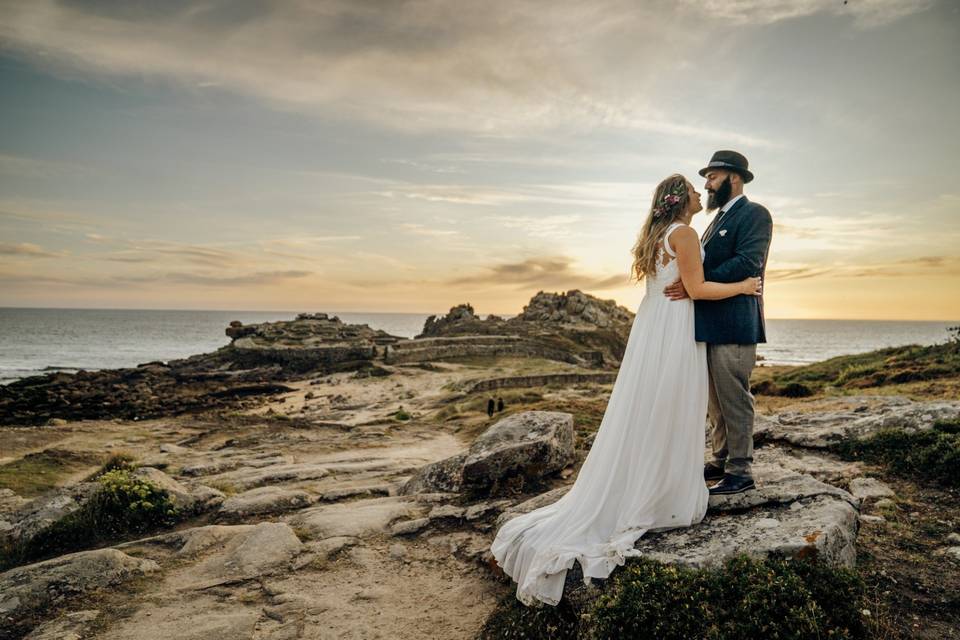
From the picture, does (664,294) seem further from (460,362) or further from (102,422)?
(460,362)

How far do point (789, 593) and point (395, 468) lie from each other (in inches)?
327

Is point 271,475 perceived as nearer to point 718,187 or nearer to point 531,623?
point 531,623

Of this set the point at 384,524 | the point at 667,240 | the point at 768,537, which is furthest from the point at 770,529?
the point at 384,524

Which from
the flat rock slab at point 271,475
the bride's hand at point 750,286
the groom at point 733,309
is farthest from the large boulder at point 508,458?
the bride's hand at point 750,286

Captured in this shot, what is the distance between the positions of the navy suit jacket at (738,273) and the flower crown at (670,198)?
20.3 inches

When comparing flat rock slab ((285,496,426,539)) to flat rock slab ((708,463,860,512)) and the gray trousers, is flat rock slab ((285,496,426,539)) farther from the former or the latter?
the gray trousers

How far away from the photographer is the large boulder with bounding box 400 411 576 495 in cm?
762

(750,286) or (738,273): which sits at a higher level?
(738,273)

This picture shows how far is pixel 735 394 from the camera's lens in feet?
15.5

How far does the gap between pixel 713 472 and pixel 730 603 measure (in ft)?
6.37

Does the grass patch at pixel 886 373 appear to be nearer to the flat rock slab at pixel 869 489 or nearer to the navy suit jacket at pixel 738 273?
the flat rock slab at pixel 869 489

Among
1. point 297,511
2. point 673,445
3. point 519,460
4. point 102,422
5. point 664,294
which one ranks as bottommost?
point 102,422

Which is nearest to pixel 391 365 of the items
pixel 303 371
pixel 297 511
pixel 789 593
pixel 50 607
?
pixel 303 371

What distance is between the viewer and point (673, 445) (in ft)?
15.1
